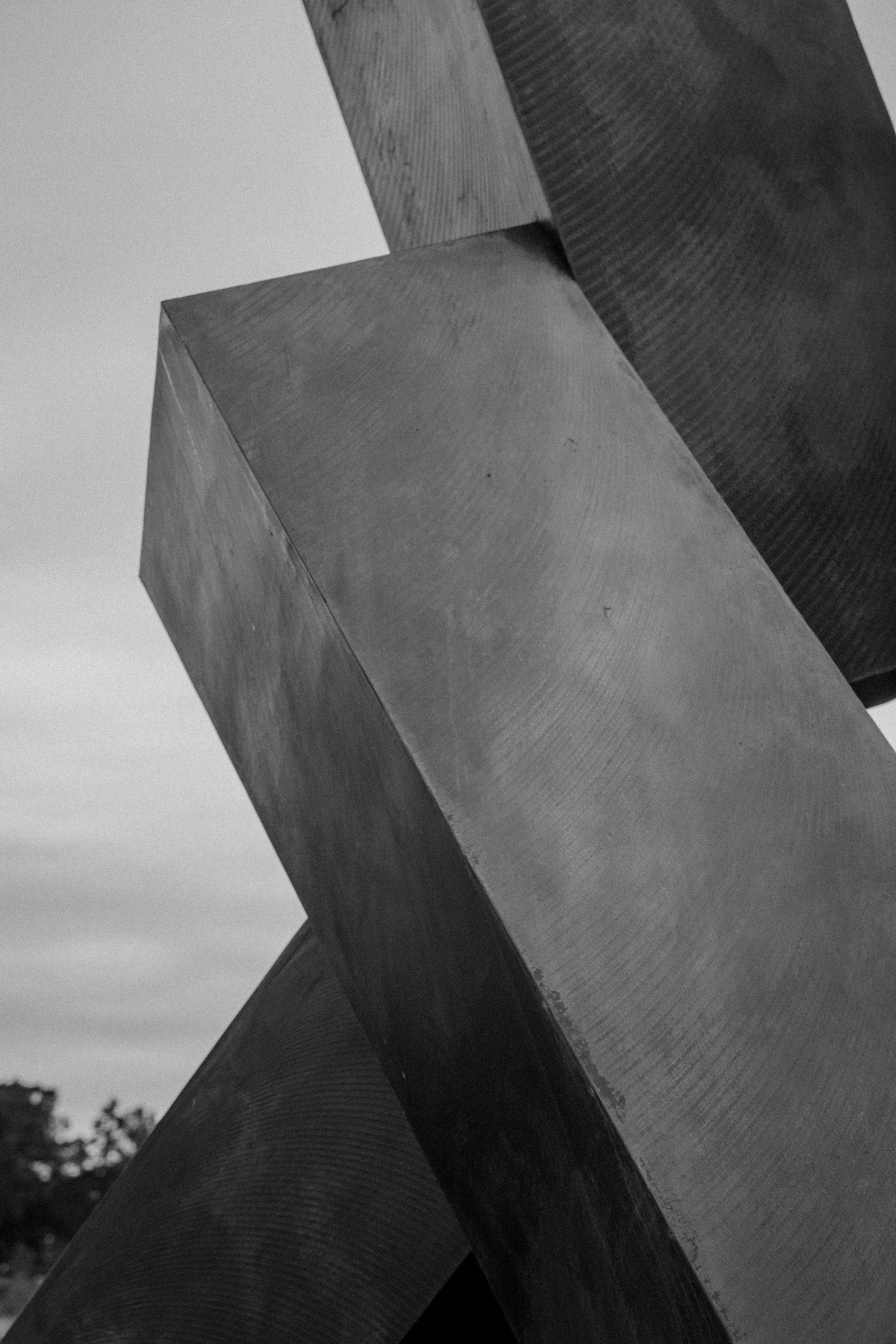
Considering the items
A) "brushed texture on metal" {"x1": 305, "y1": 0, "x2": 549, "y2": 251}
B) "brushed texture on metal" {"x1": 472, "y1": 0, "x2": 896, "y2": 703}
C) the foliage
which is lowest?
"brushed texture on metal" {"x1": 472, "y1": 0, "x2": 896, "y2": 703}

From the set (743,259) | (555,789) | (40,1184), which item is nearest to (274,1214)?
(555,789)

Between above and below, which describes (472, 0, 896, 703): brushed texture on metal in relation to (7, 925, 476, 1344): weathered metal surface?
above

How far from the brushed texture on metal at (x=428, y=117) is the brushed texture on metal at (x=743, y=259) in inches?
3.1

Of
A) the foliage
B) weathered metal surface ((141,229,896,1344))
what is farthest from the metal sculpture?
the foliage

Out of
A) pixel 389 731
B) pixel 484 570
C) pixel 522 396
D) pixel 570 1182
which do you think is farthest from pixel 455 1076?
pixel 522 396

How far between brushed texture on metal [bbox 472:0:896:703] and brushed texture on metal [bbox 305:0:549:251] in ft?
0.26

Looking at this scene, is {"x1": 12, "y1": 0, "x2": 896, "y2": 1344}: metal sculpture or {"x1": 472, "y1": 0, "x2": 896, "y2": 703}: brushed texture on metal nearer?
{"x1": 12, "y1": 0, "x2": 896, "y2": 1344}: metal sculpture

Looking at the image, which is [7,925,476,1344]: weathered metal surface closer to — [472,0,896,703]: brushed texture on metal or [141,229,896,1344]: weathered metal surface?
[141,229,896,1344]: weathered metal surface

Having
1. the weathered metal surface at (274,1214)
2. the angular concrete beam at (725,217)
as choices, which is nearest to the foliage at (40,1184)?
the weathered metal surface at (274,1214)

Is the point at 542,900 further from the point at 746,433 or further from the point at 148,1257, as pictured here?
the point at 148,1257

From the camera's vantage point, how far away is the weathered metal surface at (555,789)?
4.62 feet

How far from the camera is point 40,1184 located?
10.3 metres

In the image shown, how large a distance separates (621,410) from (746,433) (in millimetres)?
536

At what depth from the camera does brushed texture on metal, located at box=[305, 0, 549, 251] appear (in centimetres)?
247
